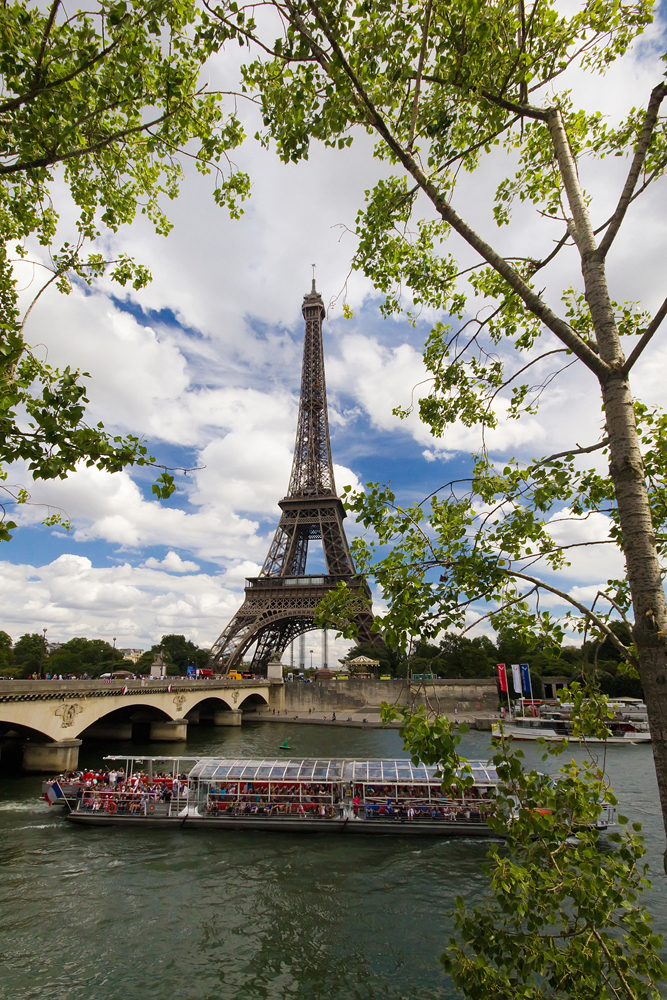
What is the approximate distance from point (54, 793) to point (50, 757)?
22.7 feet

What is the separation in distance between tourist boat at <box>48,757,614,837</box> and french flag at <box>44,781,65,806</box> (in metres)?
0.72

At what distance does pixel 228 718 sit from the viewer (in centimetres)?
5888

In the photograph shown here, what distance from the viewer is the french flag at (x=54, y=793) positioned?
22.6m

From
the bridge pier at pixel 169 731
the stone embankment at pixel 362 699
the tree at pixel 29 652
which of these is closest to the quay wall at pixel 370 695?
the stone embankment at pixel 362 699

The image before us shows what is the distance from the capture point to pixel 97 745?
41.9m

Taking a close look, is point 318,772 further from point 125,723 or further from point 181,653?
point 181,653

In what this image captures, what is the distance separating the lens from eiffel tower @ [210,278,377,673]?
226 ft

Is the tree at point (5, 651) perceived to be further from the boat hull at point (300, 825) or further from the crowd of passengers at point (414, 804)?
the crowd of passengers at point (414, 804)

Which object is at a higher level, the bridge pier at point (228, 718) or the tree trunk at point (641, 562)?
the tree trunk at point (641, 562)

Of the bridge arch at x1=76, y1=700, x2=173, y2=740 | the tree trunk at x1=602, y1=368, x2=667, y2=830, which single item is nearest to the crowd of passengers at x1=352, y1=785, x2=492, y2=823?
the tree trunk at x1=602, y1=368, x2=667, y2=830

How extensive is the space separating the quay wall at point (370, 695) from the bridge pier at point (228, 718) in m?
12.7

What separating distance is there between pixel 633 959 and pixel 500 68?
254 inches

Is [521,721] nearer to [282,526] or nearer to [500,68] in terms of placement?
[282,526]

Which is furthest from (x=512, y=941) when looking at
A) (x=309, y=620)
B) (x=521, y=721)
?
(x=309, y=620)
